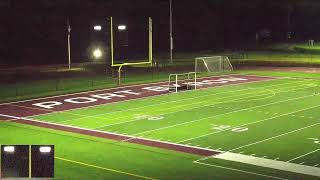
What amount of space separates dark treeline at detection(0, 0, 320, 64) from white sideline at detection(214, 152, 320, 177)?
41.0m

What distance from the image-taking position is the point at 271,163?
57.3 feet

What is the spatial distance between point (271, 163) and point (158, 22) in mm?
63978

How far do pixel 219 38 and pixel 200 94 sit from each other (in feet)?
174

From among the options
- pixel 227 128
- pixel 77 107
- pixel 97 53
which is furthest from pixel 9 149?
pixel 97 53

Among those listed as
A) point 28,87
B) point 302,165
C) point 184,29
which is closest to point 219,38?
point 184,29

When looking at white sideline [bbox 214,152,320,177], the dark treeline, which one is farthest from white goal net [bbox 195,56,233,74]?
white sideline [bbox 214,152,320,177]

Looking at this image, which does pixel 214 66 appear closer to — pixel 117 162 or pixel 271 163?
pixel 271 163

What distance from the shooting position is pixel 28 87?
37375 mm

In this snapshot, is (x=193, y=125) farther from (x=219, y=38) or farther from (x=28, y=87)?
(x=219, y=38)

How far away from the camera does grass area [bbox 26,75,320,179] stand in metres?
19.4

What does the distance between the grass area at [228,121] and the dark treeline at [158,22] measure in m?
29.2

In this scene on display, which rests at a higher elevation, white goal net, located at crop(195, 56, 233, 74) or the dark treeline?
the dark treeline

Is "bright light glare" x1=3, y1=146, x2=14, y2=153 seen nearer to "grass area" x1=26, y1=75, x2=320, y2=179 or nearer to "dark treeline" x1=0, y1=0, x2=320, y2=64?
"grass area" x1=26, y1=75, x2=320, y2=179

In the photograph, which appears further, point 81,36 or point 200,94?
point 81,36
